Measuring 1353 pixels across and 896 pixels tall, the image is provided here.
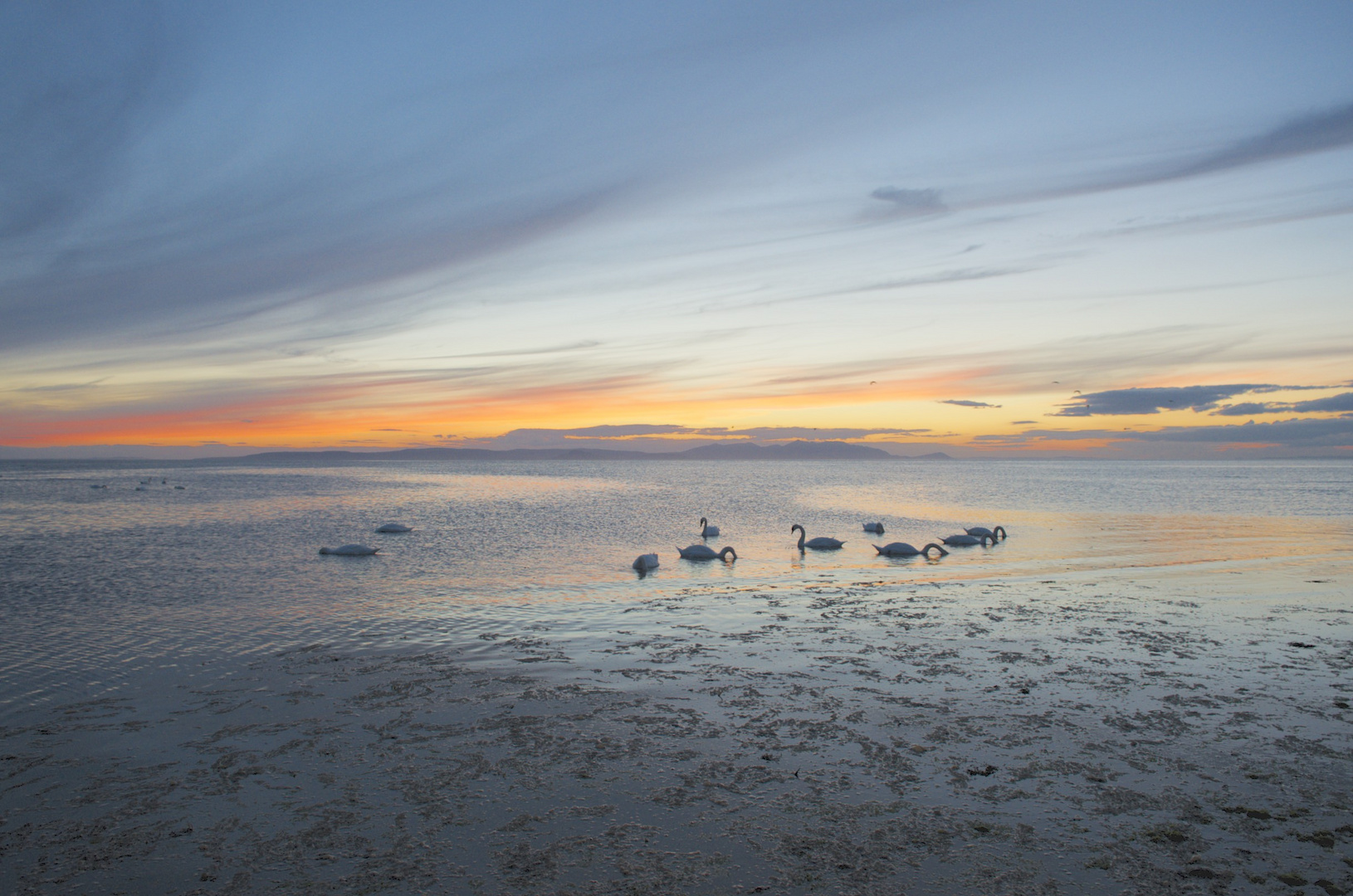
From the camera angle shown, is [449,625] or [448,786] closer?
[448,786]

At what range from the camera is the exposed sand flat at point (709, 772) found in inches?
229

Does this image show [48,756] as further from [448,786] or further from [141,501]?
[141,501]

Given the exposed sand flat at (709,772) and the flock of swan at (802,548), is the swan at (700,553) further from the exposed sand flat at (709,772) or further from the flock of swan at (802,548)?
the exposed sand flat at (709,772)

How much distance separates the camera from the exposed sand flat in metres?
5.82

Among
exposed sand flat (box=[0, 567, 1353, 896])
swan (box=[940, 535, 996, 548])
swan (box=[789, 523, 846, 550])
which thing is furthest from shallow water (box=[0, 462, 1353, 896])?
swan (box=[940, 535, 996, 548])

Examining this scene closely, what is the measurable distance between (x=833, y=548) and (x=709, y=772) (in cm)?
2052

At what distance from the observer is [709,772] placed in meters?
7.58

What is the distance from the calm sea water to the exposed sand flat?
2607mm

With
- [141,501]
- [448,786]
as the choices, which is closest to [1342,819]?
[448,786]

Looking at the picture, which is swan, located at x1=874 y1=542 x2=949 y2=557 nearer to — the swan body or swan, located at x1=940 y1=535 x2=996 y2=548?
swan, located at x1=940 y1=535 x2=996 y2=548

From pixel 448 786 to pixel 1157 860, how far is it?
257 inches

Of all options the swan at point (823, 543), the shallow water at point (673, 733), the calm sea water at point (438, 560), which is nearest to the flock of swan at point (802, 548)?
the swan at point (823, 543)

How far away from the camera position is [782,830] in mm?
6426

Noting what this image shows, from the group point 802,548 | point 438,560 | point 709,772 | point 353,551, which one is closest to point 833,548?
point 802,548
